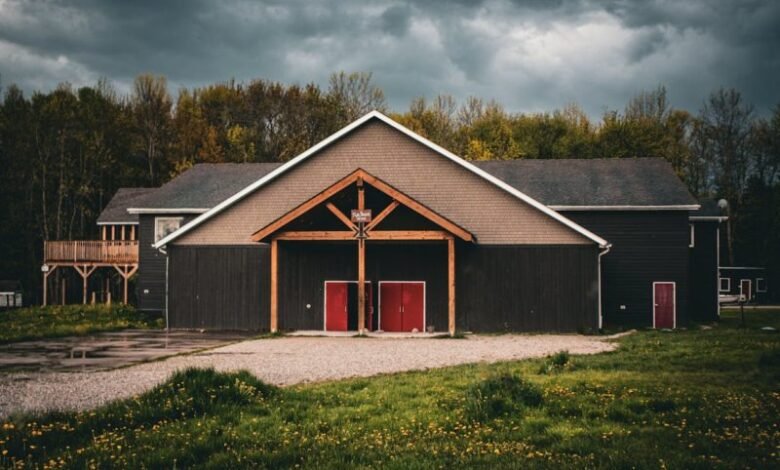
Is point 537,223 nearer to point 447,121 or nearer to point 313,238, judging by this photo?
point 313,238

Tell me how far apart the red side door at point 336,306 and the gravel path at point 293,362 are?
3.78 m

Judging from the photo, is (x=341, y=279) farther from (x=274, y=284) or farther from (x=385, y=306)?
(x=274, y=284)

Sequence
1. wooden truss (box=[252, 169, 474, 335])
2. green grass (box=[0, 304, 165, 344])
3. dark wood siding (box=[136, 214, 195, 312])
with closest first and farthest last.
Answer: wooden truss (box=[252, 169, 474, 335]), green grass (box=[0, 304, 165, 344]), dark wood siding (box=[136, 214, 195, 312])

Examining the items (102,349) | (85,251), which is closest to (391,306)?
(102,349)

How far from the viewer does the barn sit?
29.9 meters

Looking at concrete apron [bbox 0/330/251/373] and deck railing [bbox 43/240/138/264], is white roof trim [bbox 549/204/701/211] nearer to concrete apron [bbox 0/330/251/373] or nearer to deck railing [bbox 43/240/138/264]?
concrete apron [bbox 0/330/251/373]

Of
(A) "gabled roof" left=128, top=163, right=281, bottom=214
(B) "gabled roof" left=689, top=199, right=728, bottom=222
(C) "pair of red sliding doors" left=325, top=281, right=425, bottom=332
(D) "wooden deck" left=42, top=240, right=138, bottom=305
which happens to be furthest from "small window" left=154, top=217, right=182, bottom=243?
(B) "gabled roof" left=689, top=199, right=728, bottom=222

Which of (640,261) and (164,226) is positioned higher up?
(164,226)

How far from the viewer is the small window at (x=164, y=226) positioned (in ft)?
125

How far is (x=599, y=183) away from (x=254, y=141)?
111ft

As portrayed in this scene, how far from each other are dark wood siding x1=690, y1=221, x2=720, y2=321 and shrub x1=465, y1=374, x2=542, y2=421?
28.5 m

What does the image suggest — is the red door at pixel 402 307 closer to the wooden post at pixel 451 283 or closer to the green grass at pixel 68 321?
the wooden post at pixel 451 283

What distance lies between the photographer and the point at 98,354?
21.8 metres

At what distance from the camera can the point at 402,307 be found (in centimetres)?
3145
